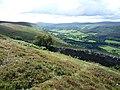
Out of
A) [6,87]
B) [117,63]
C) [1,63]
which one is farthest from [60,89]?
[117,63]

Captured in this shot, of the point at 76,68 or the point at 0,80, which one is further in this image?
the point at 76,68

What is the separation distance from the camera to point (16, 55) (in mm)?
46594

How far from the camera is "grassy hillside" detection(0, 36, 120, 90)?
3475 centimetres

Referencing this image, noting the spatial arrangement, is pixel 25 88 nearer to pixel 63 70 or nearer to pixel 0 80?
pixel 0 80

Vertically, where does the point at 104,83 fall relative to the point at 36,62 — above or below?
below

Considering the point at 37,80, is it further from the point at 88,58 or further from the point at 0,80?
the point at 88,58

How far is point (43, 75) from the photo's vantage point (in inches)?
1513

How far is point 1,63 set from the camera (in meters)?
41.8

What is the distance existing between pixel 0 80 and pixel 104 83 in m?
17.5

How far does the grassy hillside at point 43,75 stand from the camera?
114 ft

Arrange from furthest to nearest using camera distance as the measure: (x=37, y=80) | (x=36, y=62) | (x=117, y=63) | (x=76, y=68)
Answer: (x=117, y=63), (x=76, y=68), (x=36, y=62), (x=37, y=80)

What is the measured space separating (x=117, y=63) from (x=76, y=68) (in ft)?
69.0

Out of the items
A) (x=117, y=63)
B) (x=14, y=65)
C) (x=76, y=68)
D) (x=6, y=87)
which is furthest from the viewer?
(x=117, y=63)

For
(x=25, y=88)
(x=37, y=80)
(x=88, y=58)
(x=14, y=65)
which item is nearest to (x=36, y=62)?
(x=14, y=65)
